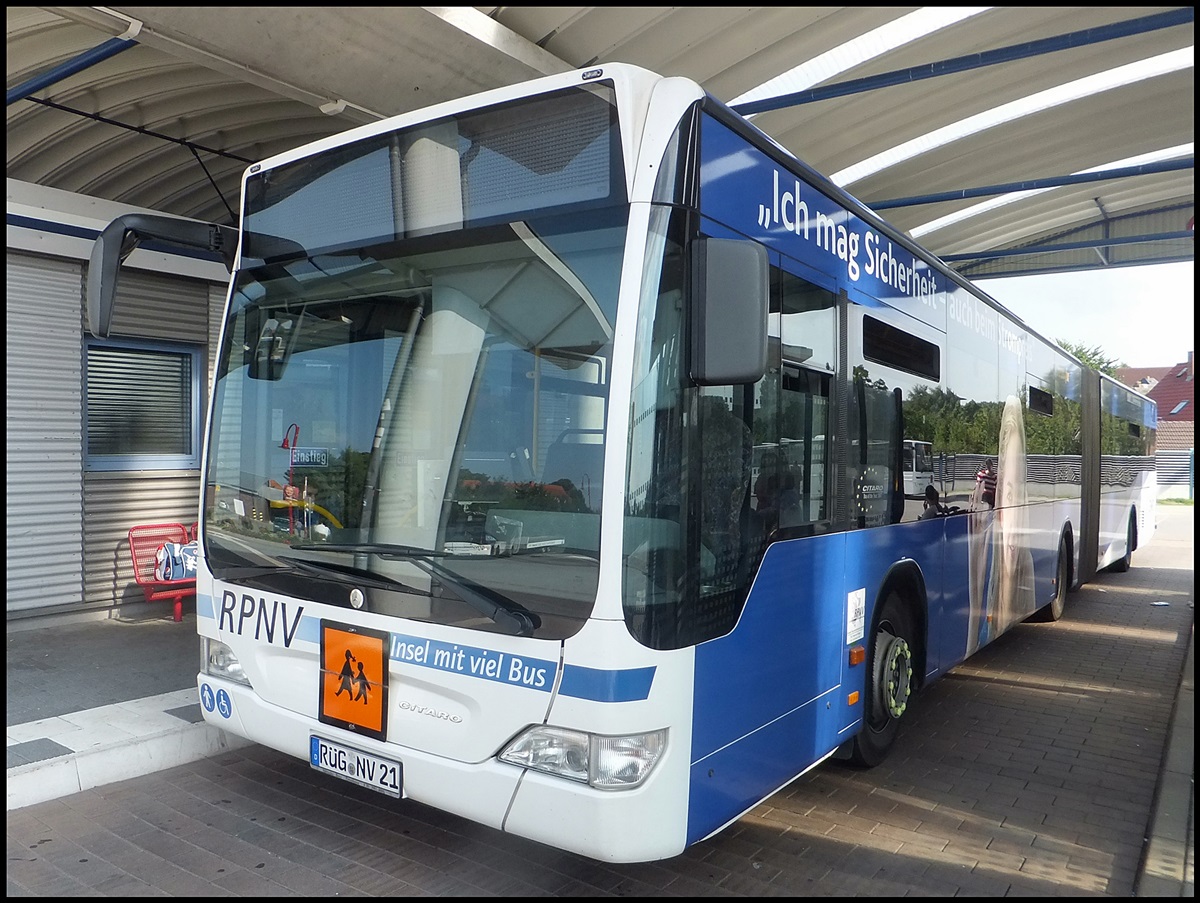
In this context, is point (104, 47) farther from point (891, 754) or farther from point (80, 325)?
point (891, 754)

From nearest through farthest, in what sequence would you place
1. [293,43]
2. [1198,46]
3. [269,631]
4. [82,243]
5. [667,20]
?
[1198,46]
[269,631]
[293,43]
[667,20]
[82,243]

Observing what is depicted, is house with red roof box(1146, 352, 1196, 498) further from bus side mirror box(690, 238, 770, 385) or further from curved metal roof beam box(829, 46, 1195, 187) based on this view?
bus side mirror box(690, 238, 770, 385)

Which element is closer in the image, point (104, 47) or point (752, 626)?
point (752, 626)

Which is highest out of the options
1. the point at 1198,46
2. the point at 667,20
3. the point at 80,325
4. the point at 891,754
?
the point at 667,20

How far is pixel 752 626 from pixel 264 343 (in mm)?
2484

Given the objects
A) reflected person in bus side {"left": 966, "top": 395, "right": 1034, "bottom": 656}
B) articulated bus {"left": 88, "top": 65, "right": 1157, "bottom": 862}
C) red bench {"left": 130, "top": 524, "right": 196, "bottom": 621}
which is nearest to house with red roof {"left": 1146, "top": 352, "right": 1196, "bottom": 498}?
reflected person in bus side {"left": 966, "top": 395, "right": 1034, "bottom": 656}

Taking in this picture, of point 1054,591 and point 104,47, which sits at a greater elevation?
point 104,47

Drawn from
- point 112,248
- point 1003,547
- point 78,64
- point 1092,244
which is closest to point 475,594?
point 112,248

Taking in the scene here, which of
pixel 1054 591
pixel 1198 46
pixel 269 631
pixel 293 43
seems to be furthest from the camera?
pixel 1054 591

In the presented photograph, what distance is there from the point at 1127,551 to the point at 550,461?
14386 millimetres

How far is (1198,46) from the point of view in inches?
141

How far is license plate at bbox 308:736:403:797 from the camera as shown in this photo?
357 centimetres

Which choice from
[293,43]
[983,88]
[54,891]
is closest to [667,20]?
[293,43]

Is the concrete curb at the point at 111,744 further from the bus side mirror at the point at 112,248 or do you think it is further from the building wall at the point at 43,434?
the building wall at the point at 43,434
